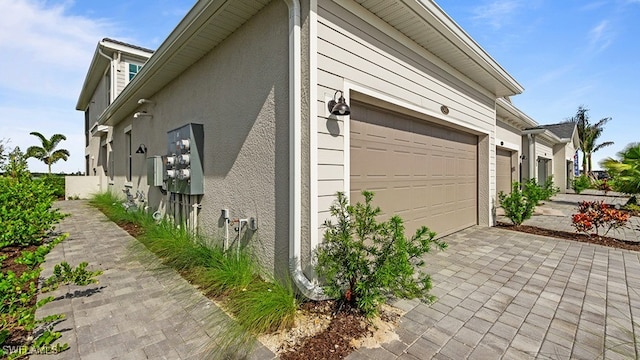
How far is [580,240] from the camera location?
5496mm

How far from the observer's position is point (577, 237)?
571cm

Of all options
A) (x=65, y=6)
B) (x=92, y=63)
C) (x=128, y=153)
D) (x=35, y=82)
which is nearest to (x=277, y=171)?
(x=65, y=6)

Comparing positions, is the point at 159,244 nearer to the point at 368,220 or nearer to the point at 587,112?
the point at 368,220

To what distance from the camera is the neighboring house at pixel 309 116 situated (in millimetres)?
2863

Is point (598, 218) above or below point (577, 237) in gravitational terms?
above

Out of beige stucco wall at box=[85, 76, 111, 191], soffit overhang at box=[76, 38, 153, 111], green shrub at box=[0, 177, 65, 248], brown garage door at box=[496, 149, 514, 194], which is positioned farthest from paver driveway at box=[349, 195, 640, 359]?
beige stucco wall at box=[85, 76, 111, 191]

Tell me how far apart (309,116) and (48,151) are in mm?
27736

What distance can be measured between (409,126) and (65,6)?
7054 millimetres

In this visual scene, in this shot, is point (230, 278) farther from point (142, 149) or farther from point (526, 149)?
point (526, 149)

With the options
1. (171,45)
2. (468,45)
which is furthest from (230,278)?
(468,45)

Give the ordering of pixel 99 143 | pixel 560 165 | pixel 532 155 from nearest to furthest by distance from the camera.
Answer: pixel 532 155, pixel 99 143, pixel 560 165

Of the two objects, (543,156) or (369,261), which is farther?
(543,156)

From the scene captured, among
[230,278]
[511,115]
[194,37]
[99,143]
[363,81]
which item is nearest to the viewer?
[230,278]

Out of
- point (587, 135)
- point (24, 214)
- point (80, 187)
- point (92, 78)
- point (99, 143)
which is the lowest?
point (24, 214)
